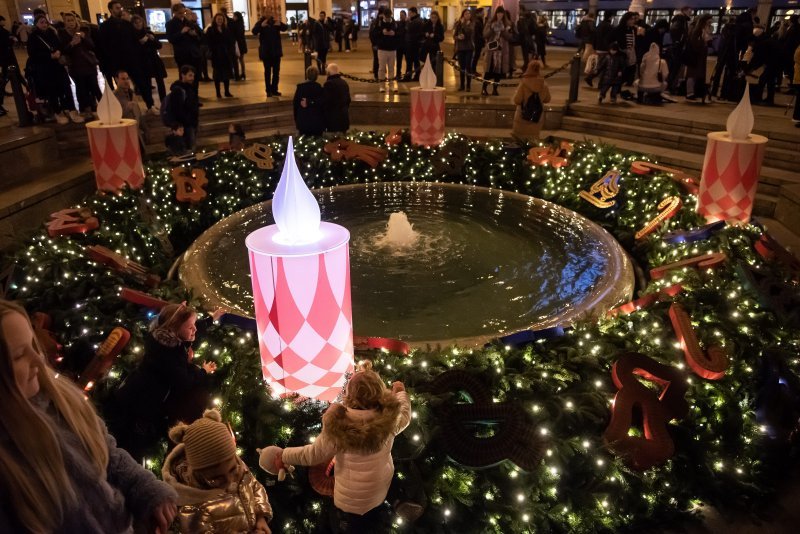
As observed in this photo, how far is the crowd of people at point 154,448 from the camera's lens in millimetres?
1487

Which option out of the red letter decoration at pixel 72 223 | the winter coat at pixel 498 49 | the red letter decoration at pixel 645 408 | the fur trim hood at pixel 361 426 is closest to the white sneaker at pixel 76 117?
the red letter decoration at pixel 72 223

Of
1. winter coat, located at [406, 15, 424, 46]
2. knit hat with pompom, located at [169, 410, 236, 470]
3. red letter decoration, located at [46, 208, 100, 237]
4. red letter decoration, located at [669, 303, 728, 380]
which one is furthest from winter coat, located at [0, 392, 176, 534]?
winter coat, located at [406, 15, 424, 46]

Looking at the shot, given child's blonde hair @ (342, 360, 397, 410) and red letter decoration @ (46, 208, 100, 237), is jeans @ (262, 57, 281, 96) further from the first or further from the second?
child's blonde hair @ (342, 360, 397, 410)

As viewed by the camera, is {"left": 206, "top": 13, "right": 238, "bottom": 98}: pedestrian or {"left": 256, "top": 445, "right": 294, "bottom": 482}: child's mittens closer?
{"left": 256, "top": 445, "right": 294, "bottom": 482}: child's mittens

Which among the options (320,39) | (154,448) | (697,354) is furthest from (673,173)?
(320,39)

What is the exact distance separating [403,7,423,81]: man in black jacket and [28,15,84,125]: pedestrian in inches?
A: 260

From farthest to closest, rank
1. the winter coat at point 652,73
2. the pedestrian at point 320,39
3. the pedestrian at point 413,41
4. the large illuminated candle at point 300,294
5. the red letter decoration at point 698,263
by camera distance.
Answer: the pedestrian at point 320,39
the pedestrian at point 413,41
the winter coat at point 652,73
the red letter decoration at point 698,263
the large illuminated candle at point 300,294

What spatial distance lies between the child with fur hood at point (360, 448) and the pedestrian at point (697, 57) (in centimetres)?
977

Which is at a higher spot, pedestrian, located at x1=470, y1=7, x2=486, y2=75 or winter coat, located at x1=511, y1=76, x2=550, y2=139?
pedestrian, located at x1=470, y1=7, x2=486, y2=75

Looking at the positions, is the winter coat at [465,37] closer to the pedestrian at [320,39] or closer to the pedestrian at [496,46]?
the pedestrian at [496,46]

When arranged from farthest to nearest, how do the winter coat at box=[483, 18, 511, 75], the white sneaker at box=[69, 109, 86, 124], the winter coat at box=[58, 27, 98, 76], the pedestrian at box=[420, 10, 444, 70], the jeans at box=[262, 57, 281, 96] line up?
the pedestrian at box=[420, 10, 444, 70] → the winter coat at box=[483, 18, 511, 75] → the jeans at box=[262, 57, 281, 96] → the white sneaker at box=[69, 109, 86, 124] → the winter coat at box=[58, 27, 98, 76]

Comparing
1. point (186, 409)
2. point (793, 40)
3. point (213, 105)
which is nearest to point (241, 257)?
point (186, 409)

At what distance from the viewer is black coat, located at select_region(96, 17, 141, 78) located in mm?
8984

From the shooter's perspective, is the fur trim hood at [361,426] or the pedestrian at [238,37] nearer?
the fur trim hood at [361,426]
